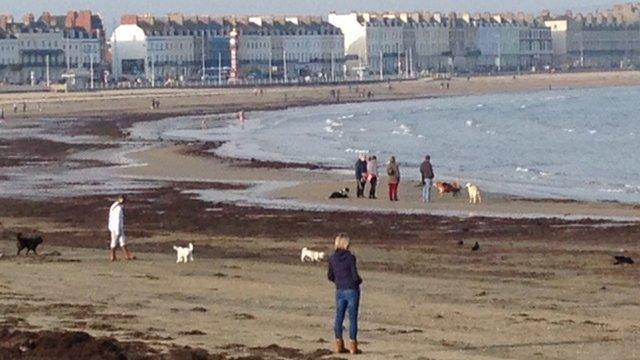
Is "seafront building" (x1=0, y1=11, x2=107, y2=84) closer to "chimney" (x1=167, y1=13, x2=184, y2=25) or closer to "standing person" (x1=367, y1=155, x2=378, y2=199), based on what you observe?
"chimney" (x1=167, y1=13, x2=184, y2=25)

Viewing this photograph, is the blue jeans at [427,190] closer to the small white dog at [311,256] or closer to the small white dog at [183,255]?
the small white dog at [311,256]

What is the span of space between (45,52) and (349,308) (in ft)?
524

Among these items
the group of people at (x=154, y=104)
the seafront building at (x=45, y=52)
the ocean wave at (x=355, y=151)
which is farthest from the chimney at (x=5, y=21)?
the ocean wave at (x=355, y=151)

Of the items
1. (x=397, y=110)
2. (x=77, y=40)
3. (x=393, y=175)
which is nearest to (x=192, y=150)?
(x=393, y=175)

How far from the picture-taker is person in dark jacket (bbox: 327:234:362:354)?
14.7 metres

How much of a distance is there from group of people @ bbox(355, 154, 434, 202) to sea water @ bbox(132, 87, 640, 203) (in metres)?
3.37

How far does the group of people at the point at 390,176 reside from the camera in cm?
3519

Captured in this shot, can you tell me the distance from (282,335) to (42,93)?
4941 inches

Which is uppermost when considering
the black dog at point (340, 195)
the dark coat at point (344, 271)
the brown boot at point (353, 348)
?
the dark coat at point (344, 271)

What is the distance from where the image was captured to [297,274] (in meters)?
21.6

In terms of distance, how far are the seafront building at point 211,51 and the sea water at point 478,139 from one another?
210 ft

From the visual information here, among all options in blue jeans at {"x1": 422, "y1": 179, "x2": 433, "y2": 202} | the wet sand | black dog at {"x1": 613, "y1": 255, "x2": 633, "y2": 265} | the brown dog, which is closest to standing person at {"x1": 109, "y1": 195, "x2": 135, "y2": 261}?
black dog at {"x1": 613, "y1": 255, "x2": 633, "y2": 265}

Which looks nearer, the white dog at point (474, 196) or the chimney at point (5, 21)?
the white dog at point (474, 196)

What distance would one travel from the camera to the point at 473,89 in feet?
528
